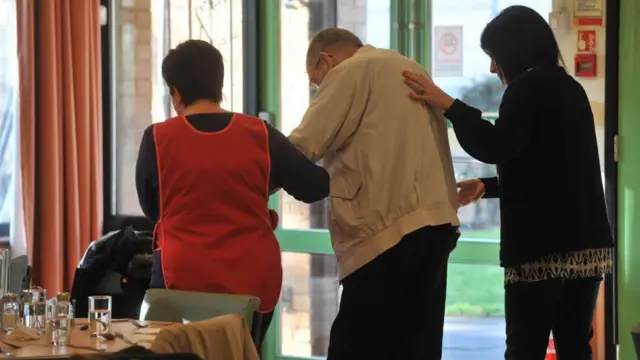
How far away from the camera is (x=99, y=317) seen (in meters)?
2.01

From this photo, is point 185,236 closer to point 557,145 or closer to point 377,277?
point 377,277

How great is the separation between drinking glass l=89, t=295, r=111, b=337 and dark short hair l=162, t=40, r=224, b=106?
0.53 m

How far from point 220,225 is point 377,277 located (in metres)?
0.44

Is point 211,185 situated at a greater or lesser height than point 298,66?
lesser

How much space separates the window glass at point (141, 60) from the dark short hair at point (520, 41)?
72.8 inches

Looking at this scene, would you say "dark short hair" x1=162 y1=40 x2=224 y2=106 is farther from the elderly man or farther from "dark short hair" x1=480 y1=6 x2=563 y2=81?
"dark short hair" x1=480 y1=6 x2=563 y2=81

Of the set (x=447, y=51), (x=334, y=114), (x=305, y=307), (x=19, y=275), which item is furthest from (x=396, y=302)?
(x=305, y=307)

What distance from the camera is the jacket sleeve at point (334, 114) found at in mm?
2338

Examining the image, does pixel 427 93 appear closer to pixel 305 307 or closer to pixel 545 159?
pixel 545 159

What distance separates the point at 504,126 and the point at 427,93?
0.71 feet

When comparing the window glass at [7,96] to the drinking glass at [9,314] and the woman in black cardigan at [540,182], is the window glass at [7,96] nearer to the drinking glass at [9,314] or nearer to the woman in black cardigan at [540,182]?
the drinking glass at [9,314]

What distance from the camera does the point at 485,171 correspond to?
3701mm

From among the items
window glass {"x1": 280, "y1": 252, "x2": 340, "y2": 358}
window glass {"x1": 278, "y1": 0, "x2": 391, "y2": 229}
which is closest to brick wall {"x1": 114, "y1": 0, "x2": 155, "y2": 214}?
window glass {"x1": 278, "y1": 0, "x2": 391, "y2": 229}

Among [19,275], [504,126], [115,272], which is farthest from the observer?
[115,272]
